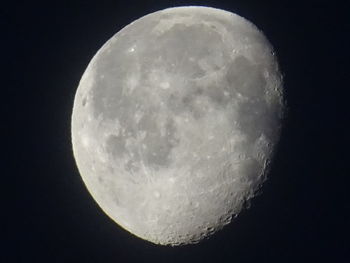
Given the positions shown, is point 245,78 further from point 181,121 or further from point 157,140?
point 157,140

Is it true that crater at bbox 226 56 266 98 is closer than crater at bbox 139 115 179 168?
No

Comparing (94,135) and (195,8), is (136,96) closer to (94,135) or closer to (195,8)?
(94,135)

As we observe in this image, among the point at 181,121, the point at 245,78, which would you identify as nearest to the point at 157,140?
the point at 181,121

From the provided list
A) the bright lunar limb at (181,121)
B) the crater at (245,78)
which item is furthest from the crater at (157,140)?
the crater at (245,78)

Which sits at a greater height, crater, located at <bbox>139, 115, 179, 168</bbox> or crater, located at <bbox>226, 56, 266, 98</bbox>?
crater, located at <bbox>226, 56, 266, 98</bbox>

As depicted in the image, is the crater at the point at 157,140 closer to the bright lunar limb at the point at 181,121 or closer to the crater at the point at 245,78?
the bright lunar limb at the point at 181,121

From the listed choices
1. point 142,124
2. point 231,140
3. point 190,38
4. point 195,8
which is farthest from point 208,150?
point 195,8

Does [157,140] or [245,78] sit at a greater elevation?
[245,78]

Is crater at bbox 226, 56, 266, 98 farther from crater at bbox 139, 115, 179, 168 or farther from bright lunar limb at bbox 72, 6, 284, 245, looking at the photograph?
crater at bbox 139, 115, 179, 168

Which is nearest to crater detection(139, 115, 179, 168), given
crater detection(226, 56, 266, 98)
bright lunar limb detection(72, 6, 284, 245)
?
bright lunar limb detection(72, 6, 284, 245)
